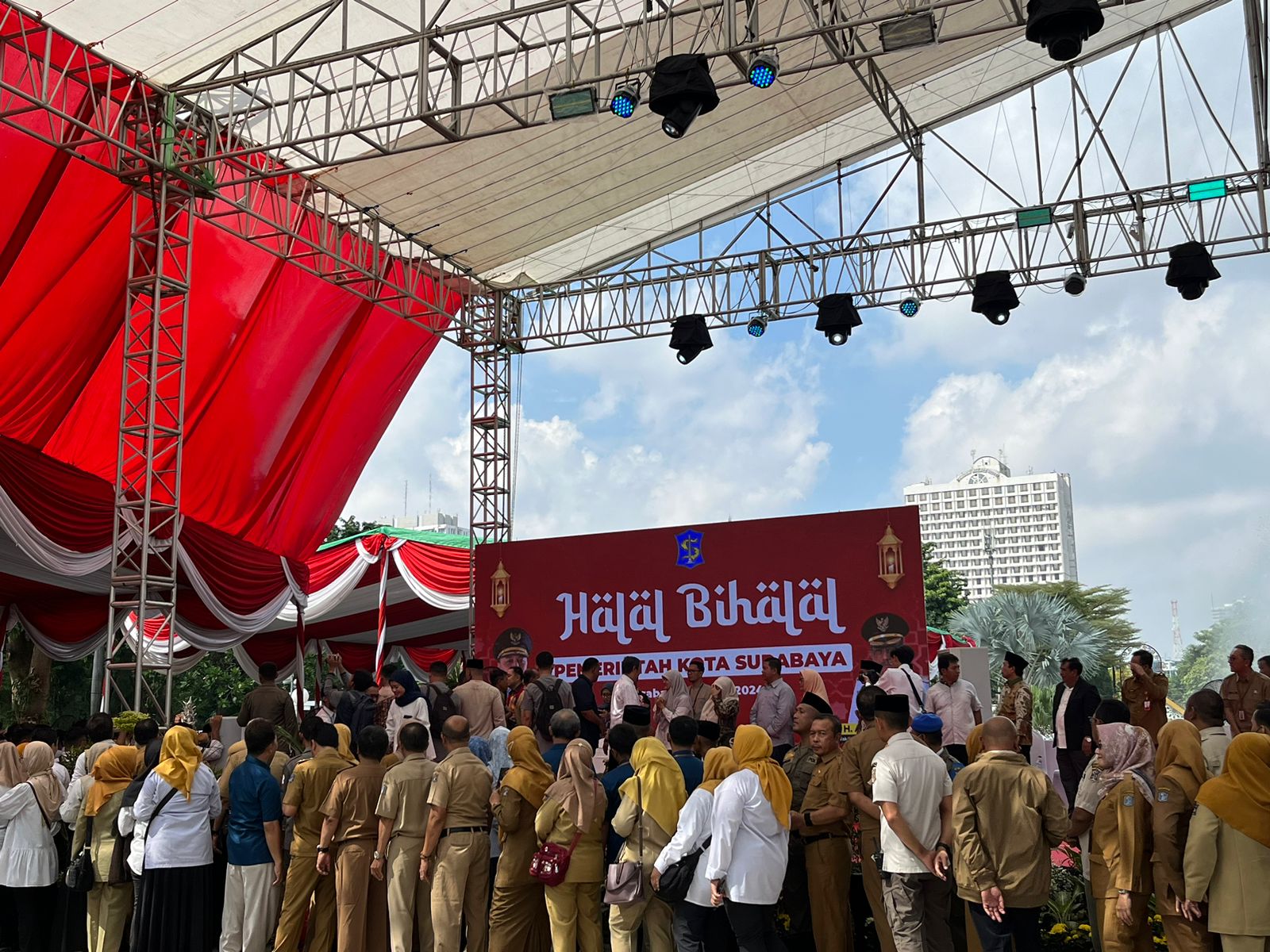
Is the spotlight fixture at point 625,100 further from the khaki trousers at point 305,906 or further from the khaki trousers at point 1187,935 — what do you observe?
the khaki trousers at point 1187,935

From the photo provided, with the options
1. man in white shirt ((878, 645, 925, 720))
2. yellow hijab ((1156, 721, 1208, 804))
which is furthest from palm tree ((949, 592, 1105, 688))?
yellow hijab ((1156, 721, 1208, 804))

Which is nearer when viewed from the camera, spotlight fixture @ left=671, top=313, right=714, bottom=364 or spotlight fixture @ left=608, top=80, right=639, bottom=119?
spotlight fixture @ left=608, top=80, right=639, bottom=119

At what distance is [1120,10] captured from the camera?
38.8 ft

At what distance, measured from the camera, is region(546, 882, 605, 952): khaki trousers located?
519cm

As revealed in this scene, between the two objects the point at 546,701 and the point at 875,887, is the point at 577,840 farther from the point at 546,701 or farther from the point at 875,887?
the point at 546,701

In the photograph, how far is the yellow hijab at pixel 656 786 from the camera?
4957mm

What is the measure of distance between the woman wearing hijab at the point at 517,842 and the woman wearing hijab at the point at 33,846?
9.27 feet

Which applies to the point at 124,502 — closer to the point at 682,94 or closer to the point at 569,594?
the point at 569,594

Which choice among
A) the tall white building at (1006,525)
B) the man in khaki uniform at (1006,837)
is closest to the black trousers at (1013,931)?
the man in khaki uniform at (1006,837)

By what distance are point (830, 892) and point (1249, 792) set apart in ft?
6.54

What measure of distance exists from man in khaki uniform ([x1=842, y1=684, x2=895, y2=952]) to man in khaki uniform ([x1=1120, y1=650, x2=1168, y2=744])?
3.50m

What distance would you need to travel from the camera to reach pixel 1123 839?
14.4 feet

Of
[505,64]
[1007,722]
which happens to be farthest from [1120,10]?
[1007,722]

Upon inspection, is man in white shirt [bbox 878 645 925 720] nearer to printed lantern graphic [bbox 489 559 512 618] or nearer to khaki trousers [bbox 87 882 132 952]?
khaki trousers [bbox 87 882 132 952]
